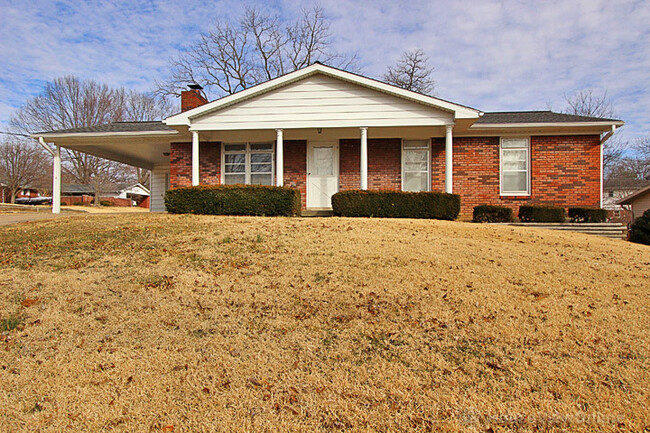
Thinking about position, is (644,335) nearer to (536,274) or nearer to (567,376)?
(567,376)

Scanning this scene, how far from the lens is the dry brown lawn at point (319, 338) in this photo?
8.36 feet

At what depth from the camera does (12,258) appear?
5789 millimetres

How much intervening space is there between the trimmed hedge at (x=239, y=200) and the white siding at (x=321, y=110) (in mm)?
2824

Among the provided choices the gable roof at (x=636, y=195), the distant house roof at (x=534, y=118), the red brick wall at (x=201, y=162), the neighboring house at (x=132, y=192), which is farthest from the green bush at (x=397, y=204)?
the neighboring house at (x=132, y=192)

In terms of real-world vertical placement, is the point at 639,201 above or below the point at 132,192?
below

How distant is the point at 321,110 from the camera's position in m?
12.6

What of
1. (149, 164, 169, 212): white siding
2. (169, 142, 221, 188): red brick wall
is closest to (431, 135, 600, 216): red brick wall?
(169, 142, 221, 188): red brick wall

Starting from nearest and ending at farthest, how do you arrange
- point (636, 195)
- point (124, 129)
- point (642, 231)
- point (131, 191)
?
1. point (642, 231)
2. point (124, 129)
3. point (636, 195)
4. point (131, 191)

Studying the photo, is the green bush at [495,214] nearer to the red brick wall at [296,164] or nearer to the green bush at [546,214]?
the green bush at [546,214]

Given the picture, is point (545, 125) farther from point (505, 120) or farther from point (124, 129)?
point (124, 129)

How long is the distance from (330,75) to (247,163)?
466cm

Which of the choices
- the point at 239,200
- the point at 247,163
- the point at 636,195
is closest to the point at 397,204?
the point at 239,200

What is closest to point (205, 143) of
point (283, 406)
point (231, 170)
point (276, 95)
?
point (231, 170)

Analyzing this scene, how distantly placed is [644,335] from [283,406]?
341 centimetres
